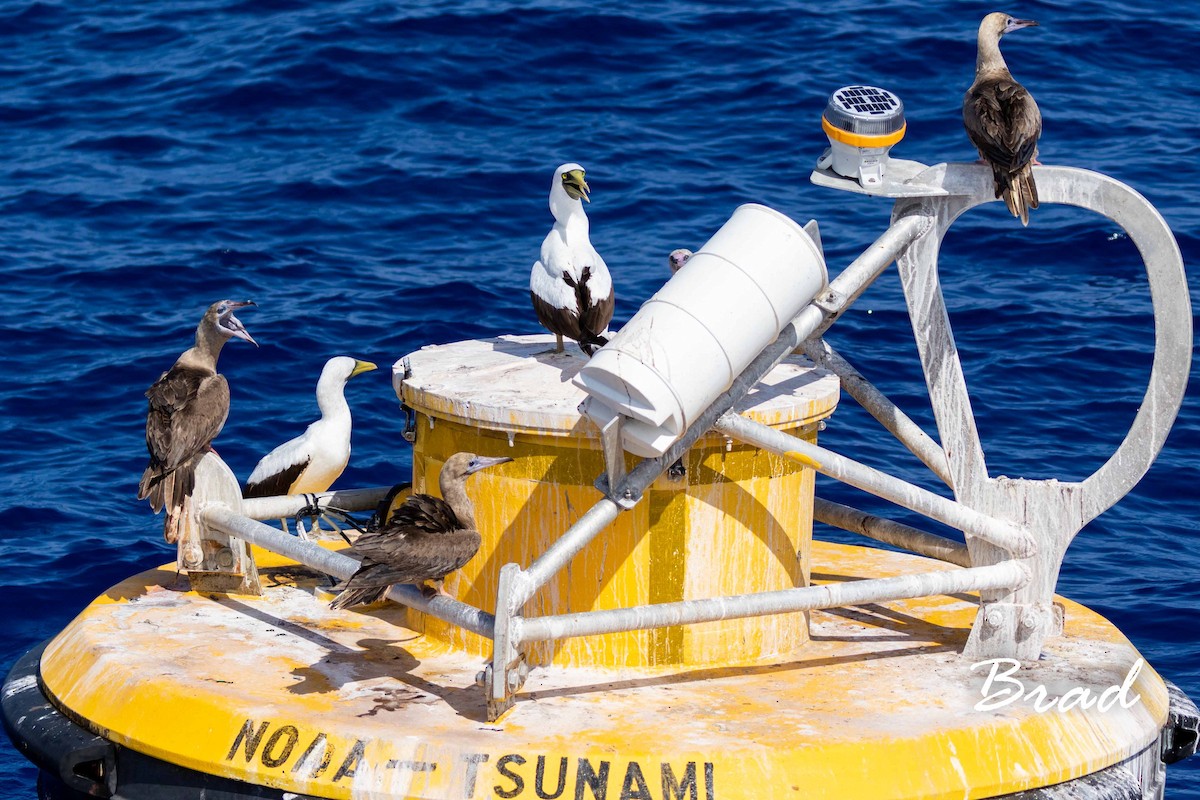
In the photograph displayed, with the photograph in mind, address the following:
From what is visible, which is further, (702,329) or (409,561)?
(409,561)

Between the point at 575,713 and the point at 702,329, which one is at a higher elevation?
the point at 702,329

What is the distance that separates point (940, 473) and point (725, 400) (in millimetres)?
1154

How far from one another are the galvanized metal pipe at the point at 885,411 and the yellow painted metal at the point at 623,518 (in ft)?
0.62

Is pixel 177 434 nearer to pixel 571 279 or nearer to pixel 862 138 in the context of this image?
pixel 571 279

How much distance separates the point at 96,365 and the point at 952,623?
7.69m

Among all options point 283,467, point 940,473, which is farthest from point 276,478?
point 940,473

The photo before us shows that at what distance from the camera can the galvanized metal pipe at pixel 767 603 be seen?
5918mm

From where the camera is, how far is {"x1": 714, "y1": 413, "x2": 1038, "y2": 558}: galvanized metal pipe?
21.1ft

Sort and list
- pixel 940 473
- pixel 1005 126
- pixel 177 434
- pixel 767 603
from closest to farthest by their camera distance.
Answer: pixel 767 603 → pixel 1005 126 → pixel 940 473 → pixel 177 434

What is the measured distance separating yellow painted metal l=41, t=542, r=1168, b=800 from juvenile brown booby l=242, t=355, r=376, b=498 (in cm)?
95

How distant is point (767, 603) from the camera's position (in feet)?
20.4

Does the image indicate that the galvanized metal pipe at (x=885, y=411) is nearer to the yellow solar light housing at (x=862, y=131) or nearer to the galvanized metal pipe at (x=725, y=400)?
the galvanized metal pipe at (x=725, y=400)

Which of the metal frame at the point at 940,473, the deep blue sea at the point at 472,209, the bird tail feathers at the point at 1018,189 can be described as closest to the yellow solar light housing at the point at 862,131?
the metal frame at the point at 940,473

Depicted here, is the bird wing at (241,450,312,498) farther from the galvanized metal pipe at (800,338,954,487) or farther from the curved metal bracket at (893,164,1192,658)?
the curved metal bracket at (893,164,1192,658)
